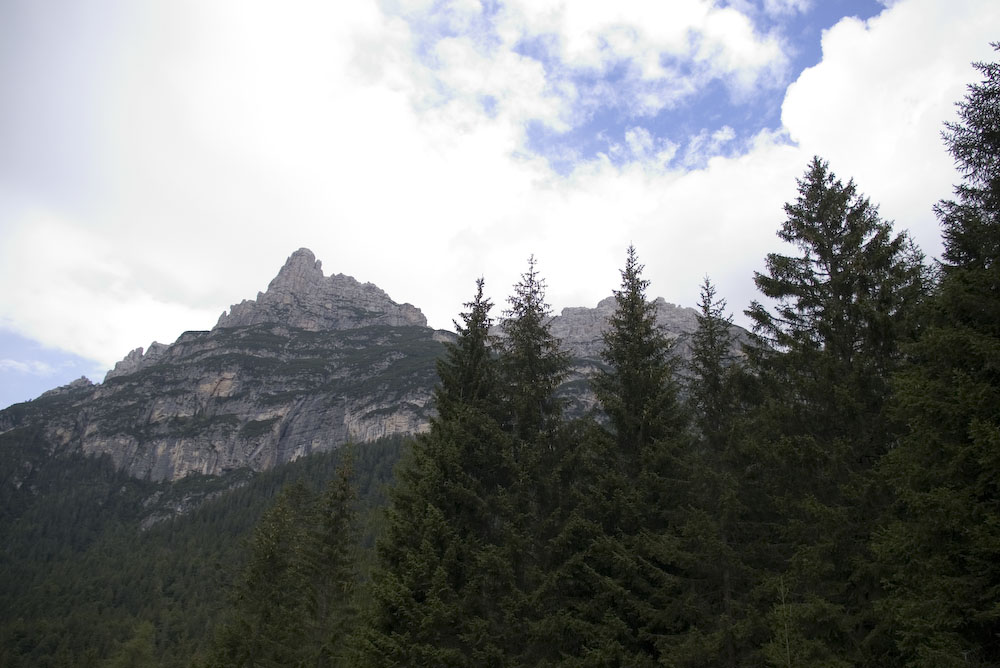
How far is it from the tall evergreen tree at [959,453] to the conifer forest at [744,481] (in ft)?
0.14

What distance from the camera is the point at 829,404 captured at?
11188 mm

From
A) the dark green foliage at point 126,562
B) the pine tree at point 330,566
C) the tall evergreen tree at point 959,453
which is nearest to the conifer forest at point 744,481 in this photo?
the tall evergreen tree at point 959,453

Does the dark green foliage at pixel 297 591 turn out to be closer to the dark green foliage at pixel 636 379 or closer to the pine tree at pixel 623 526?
the pine tree at pixel 623 526

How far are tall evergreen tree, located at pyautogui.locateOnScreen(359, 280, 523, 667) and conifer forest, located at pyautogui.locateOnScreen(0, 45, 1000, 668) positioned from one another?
58 millimetres

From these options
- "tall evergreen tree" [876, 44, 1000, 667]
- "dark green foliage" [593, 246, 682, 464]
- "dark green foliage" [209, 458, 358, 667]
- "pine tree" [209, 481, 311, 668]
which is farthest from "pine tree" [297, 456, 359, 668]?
"tall evergreen tree" [876, 44, 1000, 667]

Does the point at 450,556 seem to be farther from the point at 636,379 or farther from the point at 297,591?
the point at 297,591

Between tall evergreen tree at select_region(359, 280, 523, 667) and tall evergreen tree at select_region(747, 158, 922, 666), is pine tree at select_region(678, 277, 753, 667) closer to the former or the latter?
tall evergreen tree at select_region(747, 158, 922, 666)

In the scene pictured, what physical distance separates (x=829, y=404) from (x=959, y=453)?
371 centimetres

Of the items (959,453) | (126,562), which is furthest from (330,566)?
(126,562)

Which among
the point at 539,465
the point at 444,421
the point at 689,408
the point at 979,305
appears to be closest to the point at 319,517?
the point at 444,421

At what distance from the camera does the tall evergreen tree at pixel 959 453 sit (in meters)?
7.27

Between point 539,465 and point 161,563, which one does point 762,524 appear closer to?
point 539,465

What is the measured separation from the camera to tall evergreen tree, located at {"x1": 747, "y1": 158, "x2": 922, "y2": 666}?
973cm

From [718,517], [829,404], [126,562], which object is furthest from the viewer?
[126,562]
